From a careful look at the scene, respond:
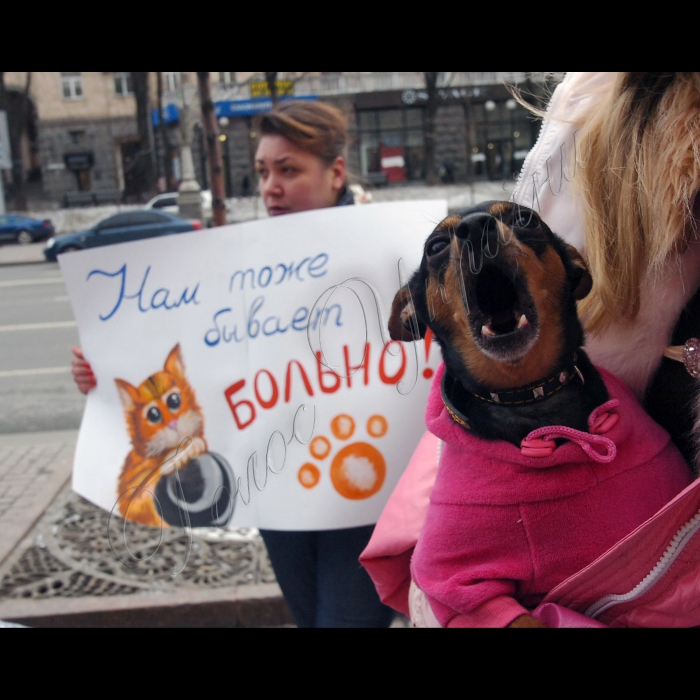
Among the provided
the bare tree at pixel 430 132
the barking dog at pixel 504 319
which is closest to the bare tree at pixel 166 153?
the bare tree at pixel 430 132

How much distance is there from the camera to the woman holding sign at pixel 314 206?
148cm

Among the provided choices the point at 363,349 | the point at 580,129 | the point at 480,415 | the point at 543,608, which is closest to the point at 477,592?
the point at 543,608

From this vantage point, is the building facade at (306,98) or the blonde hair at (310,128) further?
the blonde hair at (310,128)

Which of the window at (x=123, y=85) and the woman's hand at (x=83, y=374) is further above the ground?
the window at (x=123, y=85)

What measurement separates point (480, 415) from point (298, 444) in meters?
0.42

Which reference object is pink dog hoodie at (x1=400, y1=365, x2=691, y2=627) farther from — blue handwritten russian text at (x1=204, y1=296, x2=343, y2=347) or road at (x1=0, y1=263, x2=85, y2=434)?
road at (x1=0, y1=263, x2=85, y2=434)

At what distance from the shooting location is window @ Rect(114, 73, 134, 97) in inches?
34.5

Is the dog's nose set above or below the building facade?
below

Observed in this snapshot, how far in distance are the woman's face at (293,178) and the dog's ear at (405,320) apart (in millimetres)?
621

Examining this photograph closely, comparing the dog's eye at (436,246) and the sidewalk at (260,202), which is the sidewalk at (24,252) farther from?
the dog's eye at (436,246)

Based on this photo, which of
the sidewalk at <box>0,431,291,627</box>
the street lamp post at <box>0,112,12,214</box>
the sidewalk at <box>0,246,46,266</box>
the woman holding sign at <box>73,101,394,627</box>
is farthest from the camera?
the sidewalk at <box>0,431,291,627</box>

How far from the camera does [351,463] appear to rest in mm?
1305

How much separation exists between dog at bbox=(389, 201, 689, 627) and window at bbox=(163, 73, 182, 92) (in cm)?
47

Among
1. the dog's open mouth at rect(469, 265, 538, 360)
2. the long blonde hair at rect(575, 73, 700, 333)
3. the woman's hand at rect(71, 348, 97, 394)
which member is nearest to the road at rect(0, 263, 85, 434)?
the woman's hand at rect(71, 348, 97, 394)
